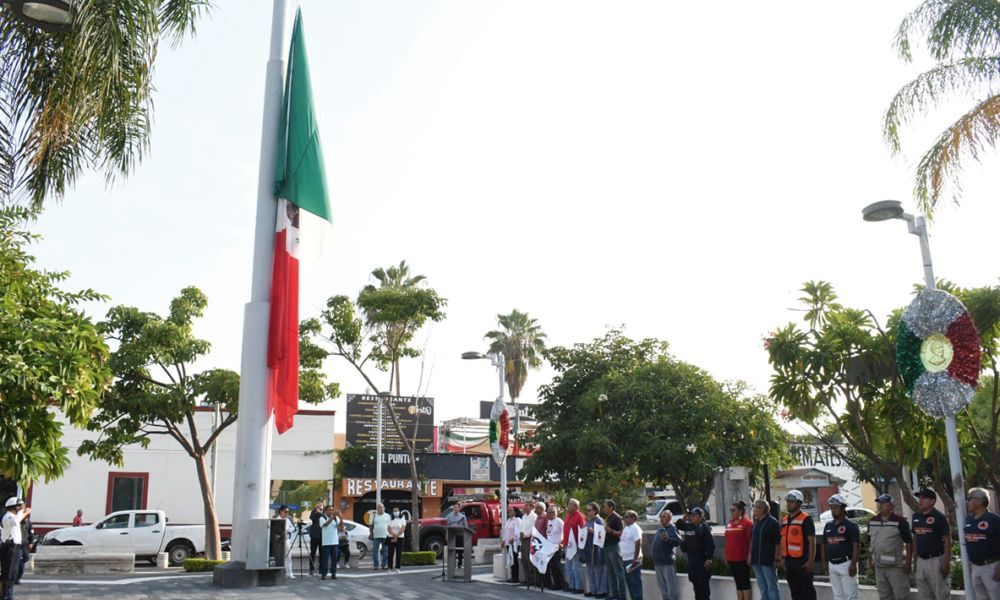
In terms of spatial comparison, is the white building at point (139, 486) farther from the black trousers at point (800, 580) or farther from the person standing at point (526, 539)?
the black trousers at point (800, 580)

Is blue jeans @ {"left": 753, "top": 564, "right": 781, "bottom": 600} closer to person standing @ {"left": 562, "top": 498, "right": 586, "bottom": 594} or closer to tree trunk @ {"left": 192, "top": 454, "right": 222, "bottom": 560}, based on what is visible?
person standing @ {"left": 562, "top": 498, "right": 586, "bottom": 594}

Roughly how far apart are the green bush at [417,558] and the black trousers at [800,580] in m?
16.1

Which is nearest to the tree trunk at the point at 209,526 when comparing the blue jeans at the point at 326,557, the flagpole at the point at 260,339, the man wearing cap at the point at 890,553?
the blue jeans at the point at 326,557

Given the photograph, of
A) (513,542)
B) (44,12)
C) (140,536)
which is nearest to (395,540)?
(513,542)

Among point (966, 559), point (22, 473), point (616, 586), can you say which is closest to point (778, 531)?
point (966, 559)

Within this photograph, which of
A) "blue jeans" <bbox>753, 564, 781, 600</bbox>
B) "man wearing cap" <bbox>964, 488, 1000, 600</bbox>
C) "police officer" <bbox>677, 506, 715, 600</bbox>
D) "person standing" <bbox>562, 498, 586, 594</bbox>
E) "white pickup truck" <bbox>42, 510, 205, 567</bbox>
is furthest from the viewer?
"white pickup truck" <bbox>42, 510, 205, 567</bbox>

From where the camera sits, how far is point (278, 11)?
52.5ft

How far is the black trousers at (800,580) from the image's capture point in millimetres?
11469

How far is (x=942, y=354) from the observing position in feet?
37.2

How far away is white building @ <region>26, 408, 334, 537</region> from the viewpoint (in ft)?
108

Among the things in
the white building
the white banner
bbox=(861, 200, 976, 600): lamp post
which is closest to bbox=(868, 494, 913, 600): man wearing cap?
bbox=(861, 200, 976, 600): lamp post

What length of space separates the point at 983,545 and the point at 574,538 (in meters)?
7.64

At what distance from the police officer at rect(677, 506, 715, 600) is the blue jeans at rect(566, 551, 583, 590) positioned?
3.38m

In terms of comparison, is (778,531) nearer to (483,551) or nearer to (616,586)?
(616,586)
